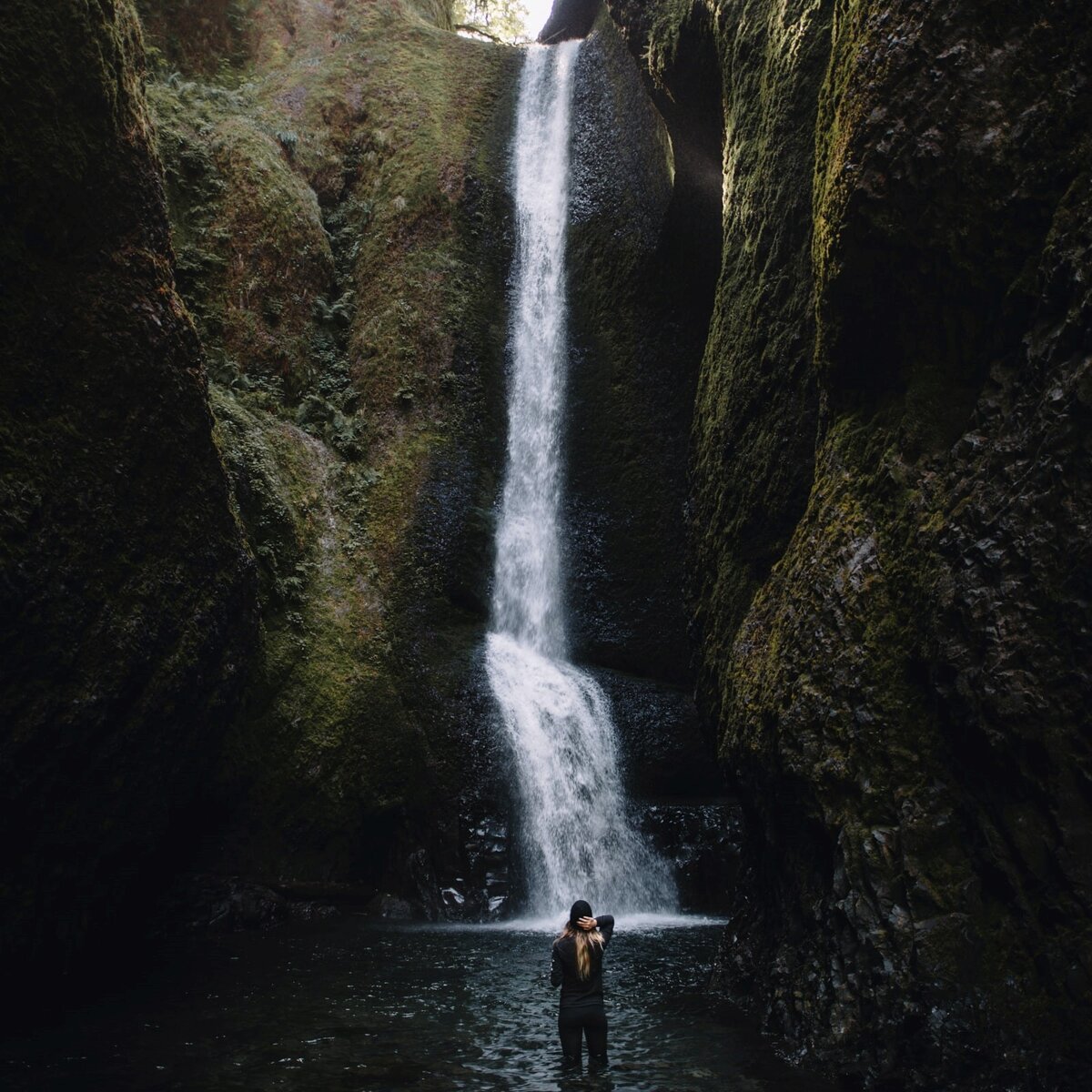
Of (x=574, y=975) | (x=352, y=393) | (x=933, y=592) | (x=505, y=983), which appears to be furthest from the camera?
(x=352, y=393)

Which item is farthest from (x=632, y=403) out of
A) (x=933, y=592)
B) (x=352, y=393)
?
(x=933, y=592)

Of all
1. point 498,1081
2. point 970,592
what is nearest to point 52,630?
point 498,1081

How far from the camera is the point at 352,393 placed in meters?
16.7

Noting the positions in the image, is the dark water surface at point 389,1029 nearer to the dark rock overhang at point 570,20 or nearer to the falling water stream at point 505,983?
the falling water stream at point 505,983

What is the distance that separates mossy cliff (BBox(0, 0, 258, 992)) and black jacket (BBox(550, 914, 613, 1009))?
14.4 feet

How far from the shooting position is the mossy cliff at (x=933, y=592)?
183 inches

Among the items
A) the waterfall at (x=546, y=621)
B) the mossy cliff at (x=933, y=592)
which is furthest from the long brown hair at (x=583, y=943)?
the waterfall at (x=546, y=621)

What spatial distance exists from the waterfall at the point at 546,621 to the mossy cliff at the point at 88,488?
207 inches

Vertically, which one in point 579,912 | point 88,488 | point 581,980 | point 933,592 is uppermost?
point 88,488

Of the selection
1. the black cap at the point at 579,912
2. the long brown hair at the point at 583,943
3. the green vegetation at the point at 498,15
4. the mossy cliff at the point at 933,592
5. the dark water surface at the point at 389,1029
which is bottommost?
the dark water surface at the point at 389,1029

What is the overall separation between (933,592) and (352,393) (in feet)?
43.0

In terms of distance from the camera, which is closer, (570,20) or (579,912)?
(579,912)

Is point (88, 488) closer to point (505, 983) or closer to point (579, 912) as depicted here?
point (579, 912)

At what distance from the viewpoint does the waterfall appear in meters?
12.3
